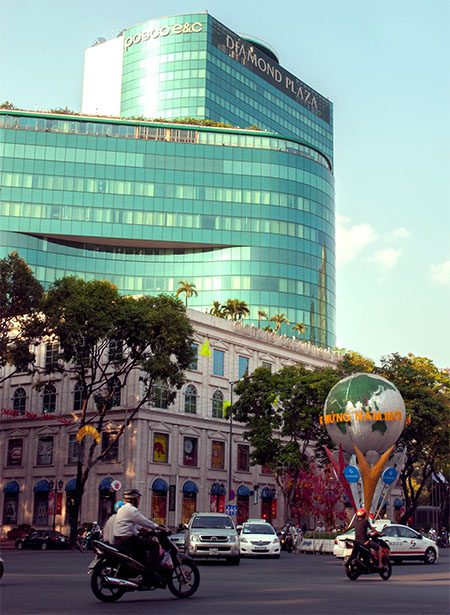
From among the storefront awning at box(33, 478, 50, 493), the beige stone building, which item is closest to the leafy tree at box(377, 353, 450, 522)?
the beige stone building

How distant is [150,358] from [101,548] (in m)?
34.8

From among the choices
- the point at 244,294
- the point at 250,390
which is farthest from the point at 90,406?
the point at 244,294

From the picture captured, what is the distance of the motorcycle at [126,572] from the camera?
13938 mm

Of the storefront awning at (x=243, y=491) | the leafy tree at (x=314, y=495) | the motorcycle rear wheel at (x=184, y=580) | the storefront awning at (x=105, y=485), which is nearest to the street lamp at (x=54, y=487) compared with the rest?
the storefront awning at (x=105, y=485)

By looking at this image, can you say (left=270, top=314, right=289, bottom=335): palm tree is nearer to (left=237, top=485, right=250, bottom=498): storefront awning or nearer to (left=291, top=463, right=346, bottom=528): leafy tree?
(left=237, top=485, right=250, bottom=498): storefront awning

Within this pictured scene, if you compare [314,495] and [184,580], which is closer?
[184,580]

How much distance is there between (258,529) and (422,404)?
23.5m

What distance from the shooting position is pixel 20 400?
6738cm

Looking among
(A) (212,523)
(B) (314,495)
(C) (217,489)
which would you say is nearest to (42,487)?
(C) (217,489)

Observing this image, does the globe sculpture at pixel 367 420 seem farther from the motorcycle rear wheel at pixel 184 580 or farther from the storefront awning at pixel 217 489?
the motorcycle rear wheel at pixel 184 580

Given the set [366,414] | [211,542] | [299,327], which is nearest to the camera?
[211,542]

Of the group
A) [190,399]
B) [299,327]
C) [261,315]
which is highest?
[261,315]

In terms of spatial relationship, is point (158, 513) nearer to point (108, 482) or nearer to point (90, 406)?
point (108, 482)

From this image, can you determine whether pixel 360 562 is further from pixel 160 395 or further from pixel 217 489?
pixel 217 489
